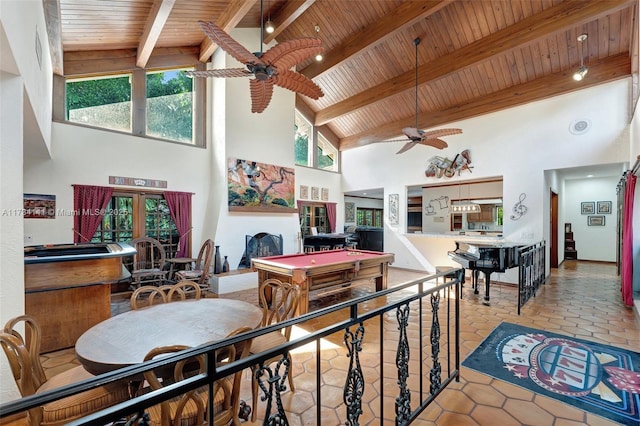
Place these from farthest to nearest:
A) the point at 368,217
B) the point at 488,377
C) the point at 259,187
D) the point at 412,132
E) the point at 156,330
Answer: the point at 368,217, the point at 259,187, the point at 412,132, the point at 488,377, the point at 156,330

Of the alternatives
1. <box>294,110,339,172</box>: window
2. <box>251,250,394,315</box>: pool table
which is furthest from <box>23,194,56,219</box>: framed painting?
<box>294,110,339,172</box>: window

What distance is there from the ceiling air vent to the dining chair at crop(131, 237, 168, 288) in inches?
326

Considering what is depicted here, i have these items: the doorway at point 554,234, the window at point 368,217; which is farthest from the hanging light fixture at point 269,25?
the doorway at point 554,234

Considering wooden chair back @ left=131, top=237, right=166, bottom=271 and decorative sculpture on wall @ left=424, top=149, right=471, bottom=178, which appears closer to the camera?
wooden chair back @ left=131, top=237, right=166, bottom=271

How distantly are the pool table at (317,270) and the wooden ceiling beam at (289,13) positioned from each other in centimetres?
443

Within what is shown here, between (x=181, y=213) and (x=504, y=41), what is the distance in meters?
7.09

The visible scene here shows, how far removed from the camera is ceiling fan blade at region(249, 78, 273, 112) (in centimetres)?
379

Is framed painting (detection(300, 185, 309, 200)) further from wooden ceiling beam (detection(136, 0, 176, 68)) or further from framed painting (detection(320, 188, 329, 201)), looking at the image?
wooden ceiling beam (detection(136, 0, 176, 68))

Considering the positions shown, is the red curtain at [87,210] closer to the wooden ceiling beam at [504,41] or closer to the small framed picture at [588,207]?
the wooden ceiling beam at [504,41]

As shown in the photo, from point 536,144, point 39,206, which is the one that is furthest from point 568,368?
point 39,206

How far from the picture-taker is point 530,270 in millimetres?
4996

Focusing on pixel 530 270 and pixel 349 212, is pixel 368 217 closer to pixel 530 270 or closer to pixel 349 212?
pixel 349 212

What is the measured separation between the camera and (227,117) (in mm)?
6348

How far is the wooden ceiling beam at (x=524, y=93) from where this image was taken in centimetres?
505
